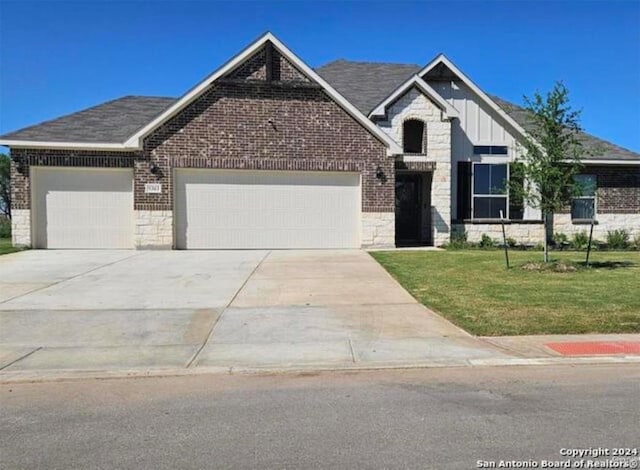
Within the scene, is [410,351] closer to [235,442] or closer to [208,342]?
[208,342]

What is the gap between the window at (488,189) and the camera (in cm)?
1980

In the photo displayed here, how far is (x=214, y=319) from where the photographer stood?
8.00m

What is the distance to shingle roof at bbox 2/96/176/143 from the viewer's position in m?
17.1

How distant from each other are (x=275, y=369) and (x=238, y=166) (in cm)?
1230

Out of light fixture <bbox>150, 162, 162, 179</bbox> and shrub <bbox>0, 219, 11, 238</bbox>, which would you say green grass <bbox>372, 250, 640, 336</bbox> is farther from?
shrub <bbox>0, 219, 11, 238</bbox>

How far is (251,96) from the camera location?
17.3 meters

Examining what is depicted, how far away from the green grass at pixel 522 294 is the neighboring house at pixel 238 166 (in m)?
4.07

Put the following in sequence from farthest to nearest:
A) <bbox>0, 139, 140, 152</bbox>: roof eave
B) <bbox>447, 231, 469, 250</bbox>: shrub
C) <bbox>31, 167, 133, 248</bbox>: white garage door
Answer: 1. <bbox>447, 231, 469, 250</bbox>: shrub
2. <bbox>31, 167, 133, 248</bbox>: white garage door
3. <bbox>0, 139, 140, 152</bbox>: roof eave

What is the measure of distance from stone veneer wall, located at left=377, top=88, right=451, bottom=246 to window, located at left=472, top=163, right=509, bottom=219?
4.44ft

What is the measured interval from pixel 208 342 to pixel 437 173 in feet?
46.0

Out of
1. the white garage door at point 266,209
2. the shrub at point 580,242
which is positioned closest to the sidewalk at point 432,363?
the white garage door at point 266,209

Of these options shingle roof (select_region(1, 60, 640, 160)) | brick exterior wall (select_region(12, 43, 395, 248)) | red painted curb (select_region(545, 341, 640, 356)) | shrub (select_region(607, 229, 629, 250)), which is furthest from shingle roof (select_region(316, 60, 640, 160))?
red painted curb (select_region(545, 341, 640, 356))

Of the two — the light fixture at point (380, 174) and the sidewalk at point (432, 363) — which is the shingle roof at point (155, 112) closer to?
the light fixture at point (380, 174)

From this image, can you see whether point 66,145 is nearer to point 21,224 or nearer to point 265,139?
point 21,224
